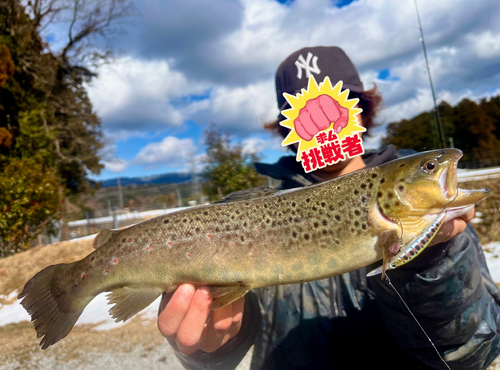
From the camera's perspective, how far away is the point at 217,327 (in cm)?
222

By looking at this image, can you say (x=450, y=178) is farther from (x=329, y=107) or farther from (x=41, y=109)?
(x=41, y=109)

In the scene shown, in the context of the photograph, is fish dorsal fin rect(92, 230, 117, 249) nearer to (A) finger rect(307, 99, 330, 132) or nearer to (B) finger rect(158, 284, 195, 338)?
(B) finger rect(158, 284, 195, 338)

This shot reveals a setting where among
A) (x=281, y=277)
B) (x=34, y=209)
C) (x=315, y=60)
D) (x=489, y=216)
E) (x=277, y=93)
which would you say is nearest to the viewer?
(x=281, y=277)

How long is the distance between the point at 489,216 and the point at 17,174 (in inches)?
541

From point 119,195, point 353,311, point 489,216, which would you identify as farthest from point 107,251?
point 119,195

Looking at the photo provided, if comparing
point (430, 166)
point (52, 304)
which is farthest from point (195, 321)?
point (430, 166)

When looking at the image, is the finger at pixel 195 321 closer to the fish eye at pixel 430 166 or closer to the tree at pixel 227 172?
the fish eye at pixel 430 166

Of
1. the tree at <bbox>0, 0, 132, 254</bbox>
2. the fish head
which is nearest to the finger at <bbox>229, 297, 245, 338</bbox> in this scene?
the fish head

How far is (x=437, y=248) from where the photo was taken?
2111mm

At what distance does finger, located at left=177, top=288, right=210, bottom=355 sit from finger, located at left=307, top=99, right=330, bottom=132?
154 centimetres

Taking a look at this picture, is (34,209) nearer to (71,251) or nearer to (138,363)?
(71,251)

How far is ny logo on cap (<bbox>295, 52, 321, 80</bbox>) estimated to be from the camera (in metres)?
3.31


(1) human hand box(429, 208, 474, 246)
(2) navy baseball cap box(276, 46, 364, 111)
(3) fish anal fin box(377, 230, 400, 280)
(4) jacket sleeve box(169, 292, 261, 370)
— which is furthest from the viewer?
(2) navy baseball cap box(276, 46, 364, 111)

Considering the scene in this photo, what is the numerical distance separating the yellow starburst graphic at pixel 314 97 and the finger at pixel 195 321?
129 cm
